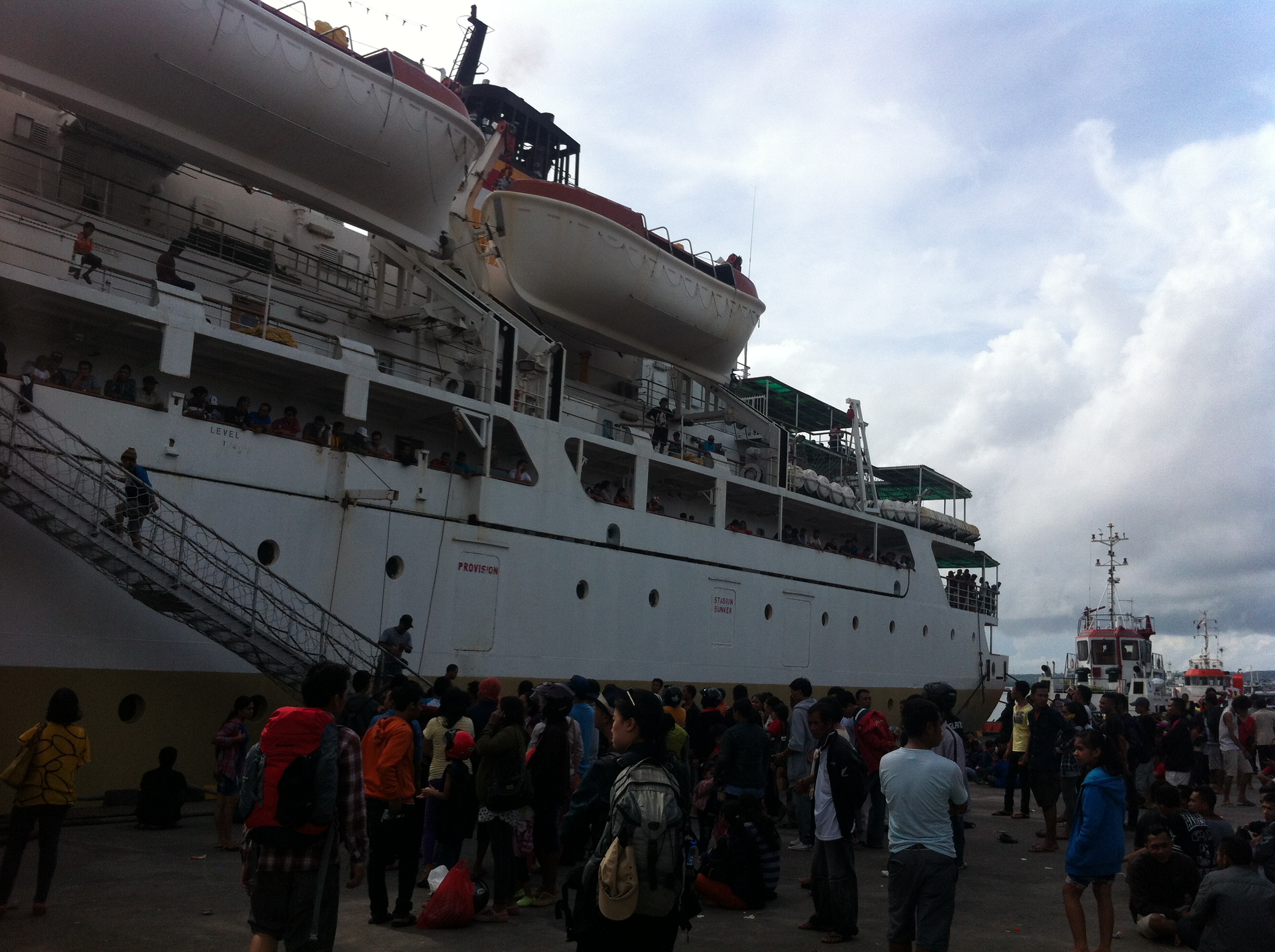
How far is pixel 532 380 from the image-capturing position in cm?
1703

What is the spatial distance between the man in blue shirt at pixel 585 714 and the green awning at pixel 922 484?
22.1 metres

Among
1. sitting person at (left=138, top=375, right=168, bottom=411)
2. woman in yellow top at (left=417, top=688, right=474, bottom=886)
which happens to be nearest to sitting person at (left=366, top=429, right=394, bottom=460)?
sitting person at (left=138, top=375, right=168, bottom=411)

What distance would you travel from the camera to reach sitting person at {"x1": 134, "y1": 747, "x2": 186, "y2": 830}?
9.36 meters

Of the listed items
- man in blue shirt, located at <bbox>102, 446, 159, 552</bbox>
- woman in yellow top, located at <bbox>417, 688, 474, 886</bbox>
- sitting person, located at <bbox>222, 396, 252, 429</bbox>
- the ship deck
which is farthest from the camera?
sitting person, located at <bbox>222, 396, 252, 429</bbox>

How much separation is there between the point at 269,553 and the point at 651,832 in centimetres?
972

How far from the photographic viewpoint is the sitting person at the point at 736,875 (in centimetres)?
720

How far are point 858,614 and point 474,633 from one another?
11935 millimetres

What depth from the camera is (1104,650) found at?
120 feet

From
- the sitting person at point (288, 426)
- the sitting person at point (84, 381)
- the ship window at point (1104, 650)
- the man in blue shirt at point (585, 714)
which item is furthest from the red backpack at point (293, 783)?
the ship window at point (1104, 650)

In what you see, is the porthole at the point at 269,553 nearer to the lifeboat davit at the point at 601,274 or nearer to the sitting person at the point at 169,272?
the sitting person at the point at 169,272

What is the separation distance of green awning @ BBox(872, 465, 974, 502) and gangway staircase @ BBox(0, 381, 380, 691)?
2108 centimetres

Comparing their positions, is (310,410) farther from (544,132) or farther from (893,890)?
(544,132)

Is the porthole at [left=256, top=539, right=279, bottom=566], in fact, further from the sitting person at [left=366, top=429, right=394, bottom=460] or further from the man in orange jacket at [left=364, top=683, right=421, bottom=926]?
the man in orange jacket at [left=364, top=683, right=421, bottom=926]

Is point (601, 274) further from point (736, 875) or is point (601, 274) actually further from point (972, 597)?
point (972, 597)
